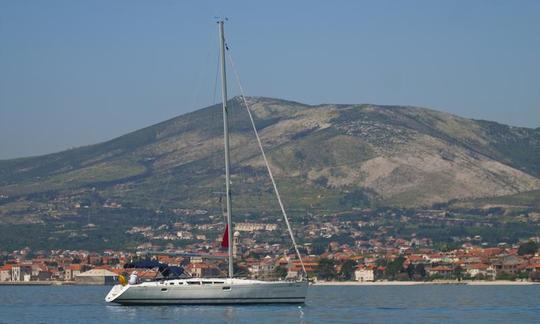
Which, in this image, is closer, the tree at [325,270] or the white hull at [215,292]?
the white hull at [215,292]

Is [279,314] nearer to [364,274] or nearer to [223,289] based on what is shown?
[223,289]

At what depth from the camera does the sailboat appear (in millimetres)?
73938

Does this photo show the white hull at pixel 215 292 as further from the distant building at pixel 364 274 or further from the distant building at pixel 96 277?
the distant building at pixel 96 277

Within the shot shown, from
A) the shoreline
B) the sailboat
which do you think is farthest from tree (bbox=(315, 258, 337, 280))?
the sailboat

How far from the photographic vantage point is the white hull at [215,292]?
73.9m

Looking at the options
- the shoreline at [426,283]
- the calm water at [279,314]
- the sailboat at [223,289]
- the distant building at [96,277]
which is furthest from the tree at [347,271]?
the sailboat at [223,289]

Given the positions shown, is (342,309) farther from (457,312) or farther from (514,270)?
(514,270)

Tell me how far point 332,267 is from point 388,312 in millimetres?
104777

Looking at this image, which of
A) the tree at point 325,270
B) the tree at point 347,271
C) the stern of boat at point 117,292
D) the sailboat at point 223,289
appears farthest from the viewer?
the tree at point 347,271

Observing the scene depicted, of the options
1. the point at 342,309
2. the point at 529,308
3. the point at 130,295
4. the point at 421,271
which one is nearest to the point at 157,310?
the point at 130,295

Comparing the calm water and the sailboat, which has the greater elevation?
the sailboat

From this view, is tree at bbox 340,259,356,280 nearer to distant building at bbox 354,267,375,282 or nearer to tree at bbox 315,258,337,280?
distant building at bbox 354,267,375,282

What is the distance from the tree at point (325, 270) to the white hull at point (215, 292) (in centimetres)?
10457

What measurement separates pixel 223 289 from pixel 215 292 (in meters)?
0.48
